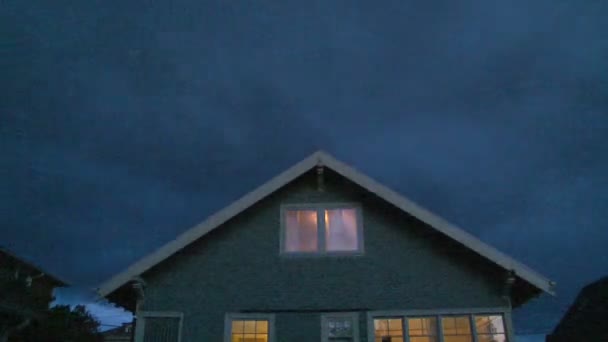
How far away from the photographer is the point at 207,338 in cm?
1233

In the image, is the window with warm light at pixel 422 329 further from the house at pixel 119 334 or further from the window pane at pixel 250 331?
the house at pixel 119 334

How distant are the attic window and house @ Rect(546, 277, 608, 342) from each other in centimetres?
1442

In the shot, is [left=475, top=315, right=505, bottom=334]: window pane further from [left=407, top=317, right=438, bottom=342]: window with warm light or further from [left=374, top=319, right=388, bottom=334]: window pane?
[left=374, top=319, right=388, bottom=334]: window pane

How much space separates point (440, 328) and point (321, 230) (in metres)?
3.79

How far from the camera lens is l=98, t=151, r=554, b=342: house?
40.7 feet

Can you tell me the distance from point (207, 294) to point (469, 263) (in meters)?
6.64

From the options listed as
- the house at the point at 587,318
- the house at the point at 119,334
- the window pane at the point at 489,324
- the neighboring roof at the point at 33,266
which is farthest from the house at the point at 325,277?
the house at the point at 119,334

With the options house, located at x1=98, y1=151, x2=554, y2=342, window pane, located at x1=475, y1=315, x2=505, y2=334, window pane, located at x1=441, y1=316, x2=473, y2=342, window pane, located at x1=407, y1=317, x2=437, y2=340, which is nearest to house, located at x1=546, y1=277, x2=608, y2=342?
house, located at x1=98, y1=151, x2=554, y2=342

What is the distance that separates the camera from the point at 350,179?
1327cm

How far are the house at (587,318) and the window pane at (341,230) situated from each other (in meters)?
14.4

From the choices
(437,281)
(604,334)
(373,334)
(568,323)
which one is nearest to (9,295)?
(373,334)

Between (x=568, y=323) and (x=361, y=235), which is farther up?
(x=361, y=235)


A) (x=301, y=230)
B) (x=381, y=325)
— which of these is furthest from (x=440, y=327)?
(x=301, y=230)

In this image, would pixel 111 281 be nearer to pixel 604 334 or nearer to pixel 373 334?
pixel 373 334
